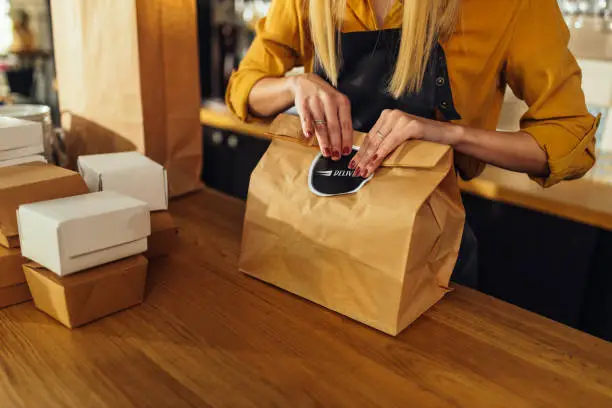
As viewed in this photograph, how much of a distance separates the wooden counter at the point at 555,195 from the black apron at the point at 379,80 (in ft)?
1.52

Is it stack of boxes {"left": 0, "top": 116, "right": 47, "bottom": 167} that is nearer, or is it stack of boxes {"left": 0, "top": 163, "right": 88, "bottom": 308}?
stack of boxes {"left": 0, "top": 163, "right": 88, "bottom": 308}

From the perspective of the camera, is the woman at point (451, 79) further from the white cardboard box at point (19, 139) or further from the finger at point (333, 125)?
the white cardboard box at point (19, 139)

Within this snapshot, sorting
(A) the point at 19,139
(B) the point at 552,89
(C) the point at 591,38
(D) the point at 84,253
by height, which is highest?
(C) the point at 591,38

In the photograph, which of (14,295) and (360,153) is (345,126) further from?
(14,295)

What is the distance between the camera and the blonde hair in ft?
2.85

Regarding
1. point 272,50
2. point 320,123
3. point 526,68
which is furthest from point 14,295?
point 526,68

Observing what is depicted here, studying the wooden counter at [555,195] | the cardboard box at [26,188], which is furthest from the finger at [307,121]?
the wooden counter at [555,195]

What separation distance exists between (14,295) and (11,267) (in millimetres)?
45

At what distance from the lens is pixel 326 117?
2.71ft

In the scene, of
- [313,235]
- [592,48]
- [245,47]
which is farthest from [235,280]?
[245,47]

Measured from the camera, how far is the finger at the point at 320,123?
2.64 feet

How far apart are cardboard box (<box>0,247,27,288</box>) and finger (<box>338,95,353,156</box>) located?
1.64ft

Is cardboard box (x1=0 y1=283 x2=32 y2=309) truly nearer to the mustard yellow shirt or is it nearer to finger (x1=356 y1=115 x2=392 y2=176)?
finger (x1=356 y1=115 x2=392 y2=176)

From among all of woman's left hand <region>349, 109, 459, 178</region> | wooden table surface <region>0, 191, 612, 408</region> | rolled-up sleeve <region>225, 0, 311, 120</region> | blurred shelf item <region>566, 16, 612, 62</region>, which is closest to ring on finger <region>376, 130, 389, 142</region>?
woman's left hand <region>349, 109, 459, 178</region>
